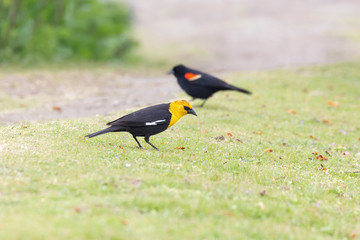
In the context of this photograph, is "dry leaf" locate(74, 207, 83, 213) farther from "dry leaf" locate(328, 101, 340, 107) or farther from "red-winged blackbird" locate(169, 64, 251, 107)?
"dry leaf" locate(328, 101, 340, 107)

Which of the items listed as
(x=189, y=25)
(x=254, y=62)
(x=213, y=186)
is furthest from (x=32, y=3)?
(x=213, y=186)

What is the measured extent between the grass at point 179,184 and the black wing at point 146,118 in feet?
1.55

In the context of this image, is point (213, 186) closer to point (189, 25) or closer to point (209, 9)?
point (189, 25)

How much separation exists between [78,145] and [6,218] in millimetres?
3124

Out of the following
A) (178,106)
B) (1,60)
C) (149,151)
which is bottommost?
(1,60)

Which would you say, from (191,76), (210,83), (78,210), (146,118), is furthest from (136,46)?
(78,210)

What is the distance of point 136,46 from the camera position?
30.0m

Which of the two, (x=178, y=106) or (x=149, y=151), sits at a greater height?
(x=178, y=106)

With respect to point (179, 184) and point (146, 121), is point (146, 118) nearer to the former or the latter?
point (146, 121)

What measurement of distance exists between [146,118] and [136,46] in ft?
73.8

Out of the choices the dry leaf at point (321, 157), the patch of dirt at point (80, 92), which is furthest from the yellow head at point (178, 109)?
the patch of dirt at point (80, 92)

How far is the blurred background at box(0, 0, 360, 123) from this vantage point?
1678cm

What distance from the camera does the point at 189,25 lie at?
131ft

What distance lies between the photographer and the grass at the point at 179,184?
16.8 ft
